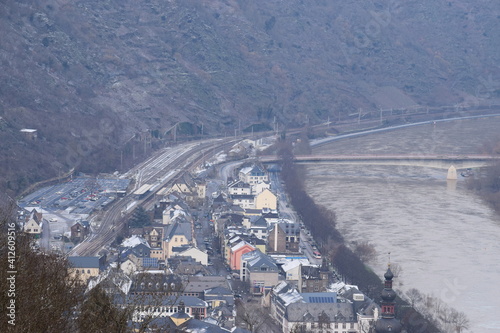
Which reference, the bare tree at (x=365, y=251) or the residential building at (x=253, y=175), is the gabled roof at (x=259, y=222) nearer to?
the bare tree at (x=365, y=251)

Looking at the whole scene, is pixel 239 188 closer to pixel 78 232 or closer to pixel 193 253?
pixel 78 232

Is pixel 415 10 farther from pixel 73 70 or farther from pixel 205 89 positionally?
pixel 73 70

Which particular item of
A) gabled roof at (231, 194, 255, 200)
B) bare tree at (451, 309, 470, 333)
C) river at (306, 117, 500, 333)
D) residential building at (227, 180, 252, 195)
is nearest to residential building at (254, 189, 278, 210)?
gabled roof at (231, 194, 255, 200)

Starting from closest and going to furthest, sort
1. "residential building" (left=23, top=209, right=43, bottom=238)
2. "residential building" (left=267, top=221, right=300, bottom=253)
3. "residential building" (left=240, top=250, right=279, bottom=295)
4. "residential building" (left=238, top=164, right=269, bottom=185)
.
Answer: "residential building" (left=240, top=250, right=279, bottom=295)
"residential building" (left=23, top=209, right=43, bottom=238)
"residential building" (left=267, top=221, right=300, bottom=253)
"residential building" (left=238, top=164, right=269, bottom=185)

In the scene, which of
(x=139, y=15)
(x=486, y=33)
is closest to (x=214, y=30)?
(x=139, y=15)

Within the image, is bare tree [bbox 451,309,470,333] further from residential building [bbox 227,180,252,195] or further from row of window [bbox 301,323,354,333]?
residential building [bbox 227,180,252,195]

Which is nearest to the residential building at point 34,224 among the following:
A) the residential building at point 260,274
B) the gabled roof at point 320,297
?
the residential building at point 260,274

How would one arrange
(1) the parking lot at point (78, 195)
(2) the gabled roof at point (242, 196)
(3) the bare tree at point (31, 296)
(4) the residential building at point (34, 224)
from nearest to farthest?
(3) the bare tree at point (31, 296) < (4) the residential building at point (34, 224) < (1) the parking lot at point (78, 195) < (2) the gabled roof at point (242, 196)
